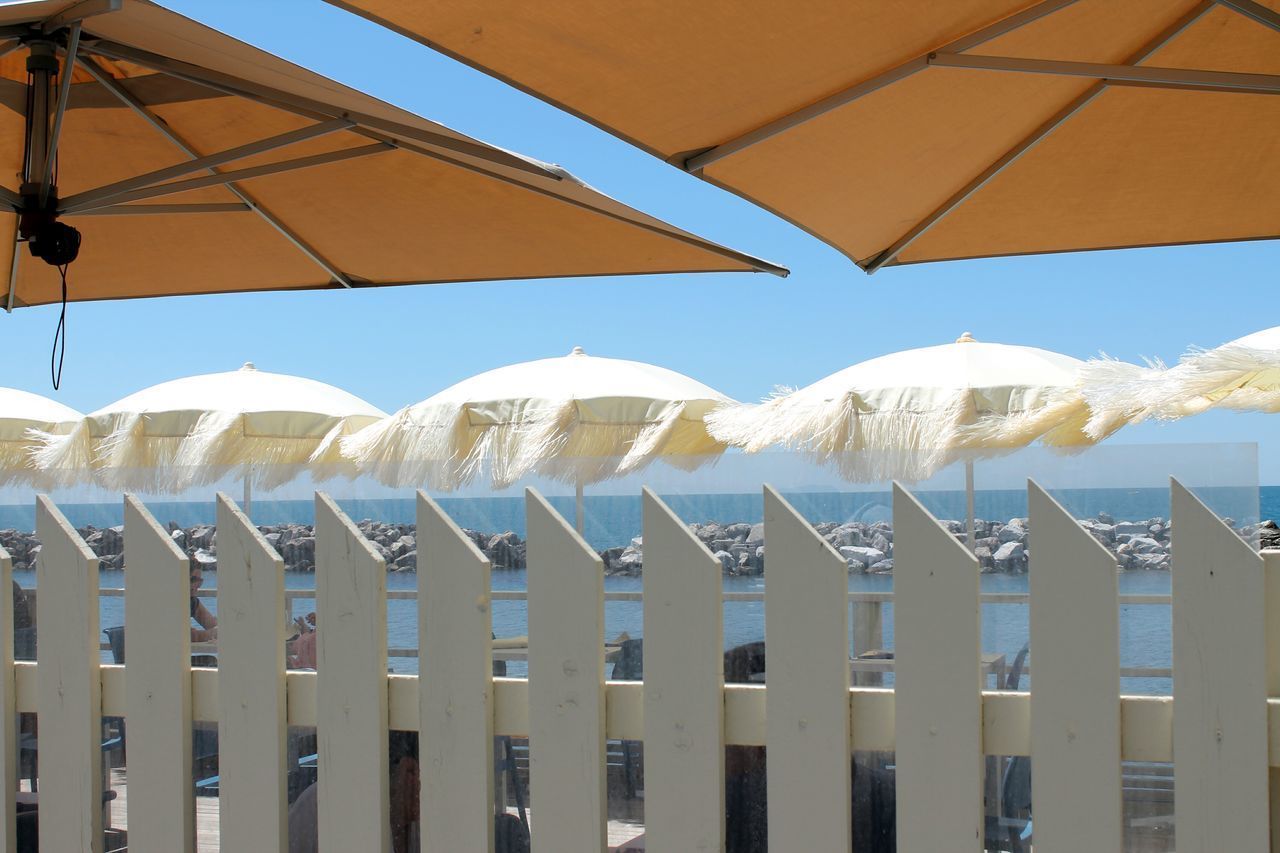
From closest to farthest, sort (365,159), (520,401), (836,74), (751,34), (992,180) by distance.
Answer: (751,34)
(836,74)
(365,159)
(992,180)
(520,401)

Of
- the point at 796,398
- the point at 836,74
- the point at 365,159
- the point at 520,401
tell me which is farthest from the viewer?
the point at 520,401

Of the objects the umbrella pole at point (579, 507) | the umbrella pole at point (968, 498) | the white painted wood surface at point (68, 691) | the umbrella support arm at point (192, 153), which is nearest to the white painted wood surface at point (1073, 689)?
the white painted wood surface at point (68, 691)

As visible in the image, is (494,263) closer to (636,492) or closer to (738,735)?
(636,492)

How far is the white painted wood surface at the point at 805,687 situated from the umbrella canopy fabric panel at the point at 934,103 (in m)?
1.40

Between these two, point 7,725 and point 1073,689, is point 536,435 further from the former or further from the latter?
point 1073,689

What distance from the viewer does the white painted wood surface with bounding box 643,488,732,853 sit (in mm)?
1651

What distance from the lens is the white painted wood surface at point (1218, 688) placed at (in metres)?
1.52

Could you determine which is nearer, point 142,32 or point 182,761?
point 182,761

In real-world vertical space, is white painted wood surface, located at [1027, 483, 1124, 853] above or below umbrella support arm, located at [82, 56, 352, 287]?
below

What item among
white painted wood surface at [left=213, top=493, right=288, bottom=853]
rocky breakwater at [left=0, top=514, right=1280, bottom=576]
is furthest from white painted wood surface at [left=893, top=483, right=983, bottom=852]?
rocky breakwater at [left=0, top=514, right=1280, bottom=576]

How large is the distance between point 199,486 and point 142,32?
13.6 ft

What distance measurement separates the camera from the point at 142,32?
2.61 meters

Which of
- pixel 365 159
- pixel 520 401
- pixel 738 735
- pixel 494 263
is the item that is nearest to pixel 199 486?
pixel 520 401

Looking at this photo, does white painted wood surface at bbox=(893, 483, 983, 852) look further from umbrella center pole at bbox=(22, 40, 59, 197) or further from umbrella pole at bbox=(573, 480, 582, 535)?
umbrella pole at bbox=(573, 480, 582, 535)
